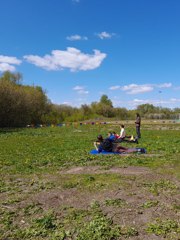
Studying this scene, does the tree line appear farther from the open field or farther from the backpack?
the open field

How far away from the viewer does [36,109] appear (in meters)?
58.6

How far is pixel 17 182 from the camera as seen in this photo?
8305 mm

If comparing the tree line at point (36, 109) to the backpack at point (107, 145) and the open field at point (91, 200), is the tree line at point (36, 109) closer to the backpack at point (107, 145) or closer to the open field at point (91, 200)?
the backpack at point (107, 145)

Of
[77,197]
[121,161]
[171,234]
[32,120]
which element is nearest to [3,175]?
[77,197]

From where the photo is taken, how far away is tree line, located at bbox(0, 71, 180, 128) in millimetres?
46850

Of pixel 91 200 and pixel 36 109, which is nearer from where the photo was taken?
pixel 91 200

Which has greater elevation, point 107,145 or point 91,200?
point 107,145

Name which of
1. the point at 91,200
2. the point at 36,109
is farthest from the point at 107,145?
the point at 36,109

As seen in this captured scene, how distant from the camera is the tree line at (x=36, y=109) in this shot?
46.8 metres

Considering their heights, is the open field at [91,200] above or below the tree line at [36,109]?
below

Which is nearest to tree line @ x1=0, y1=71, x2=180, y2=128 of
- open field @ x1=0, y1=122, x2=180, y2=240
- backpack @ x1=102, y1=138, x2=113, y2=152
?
backpack @ x1=102, y1=138, x2=113, y2=152

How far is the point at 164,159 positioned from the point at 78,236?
798cm

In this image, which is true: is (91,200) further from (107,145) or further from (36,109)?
(36,109)

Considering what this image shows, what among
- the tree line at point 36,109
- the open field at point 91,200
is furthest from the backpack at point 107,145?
the tree line at point 36,109
